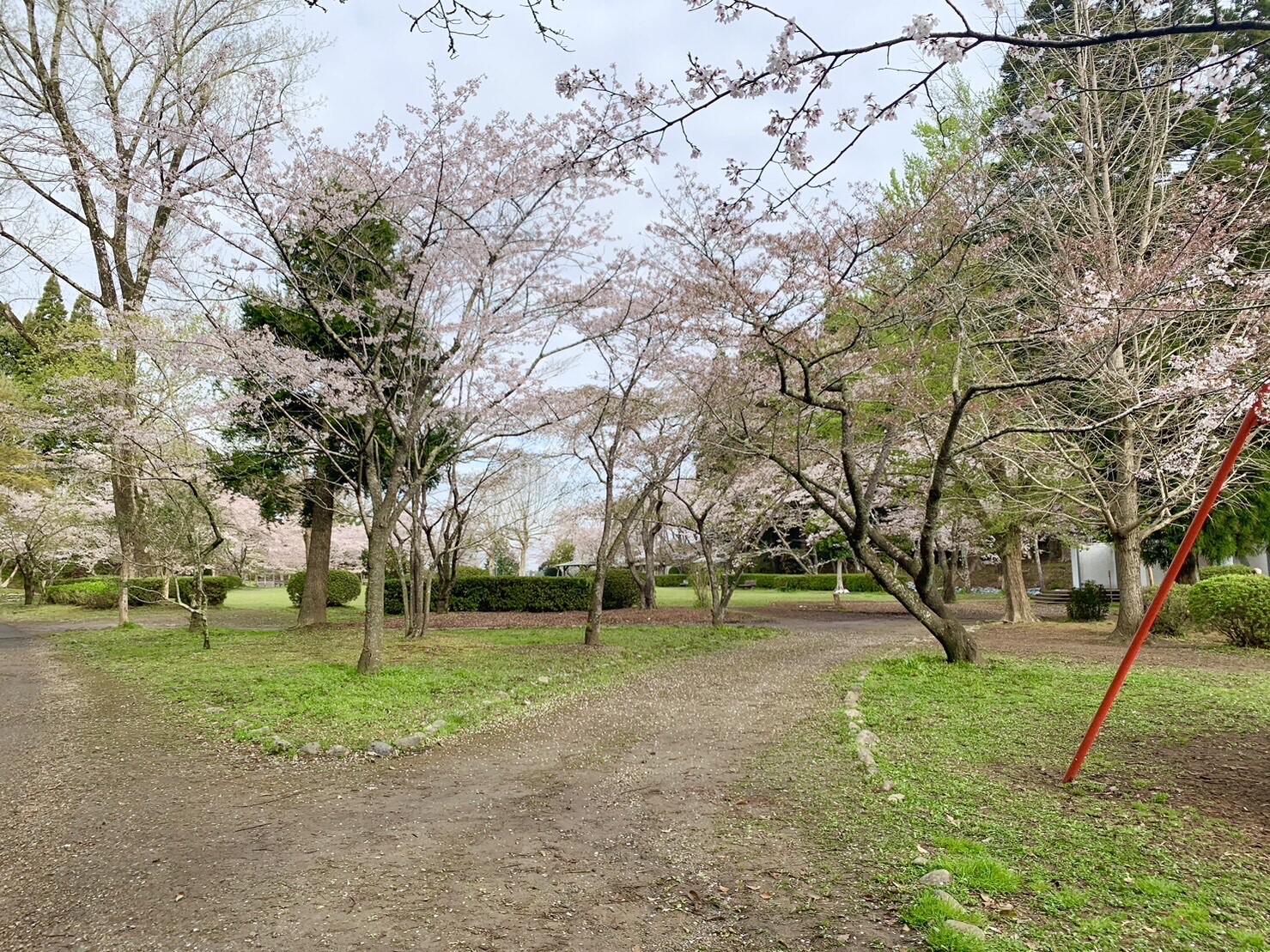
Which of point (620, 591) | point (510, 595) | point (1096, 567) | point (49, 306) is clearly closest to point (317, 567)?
point (510, 595)

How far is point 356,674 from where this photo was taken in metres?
8.31

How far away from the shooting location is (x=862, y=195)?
8648 millimetres

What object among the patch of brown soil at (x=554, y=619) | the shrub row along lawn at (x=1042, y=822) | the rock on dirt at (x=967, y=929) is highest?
the rock on dirt at (x=967, y=929)

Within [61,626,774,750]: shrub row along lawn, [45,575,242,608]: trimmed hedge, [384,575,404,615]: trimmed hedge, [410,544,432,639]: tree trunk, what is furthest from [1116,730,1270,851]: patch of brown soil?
[45,575,242,608]: trimmed hedge

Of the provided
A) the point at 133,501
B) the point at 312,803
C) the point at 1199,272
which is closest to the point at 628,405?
the point at 1199,272

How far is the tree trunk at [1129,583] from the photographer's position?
1191 centimetres

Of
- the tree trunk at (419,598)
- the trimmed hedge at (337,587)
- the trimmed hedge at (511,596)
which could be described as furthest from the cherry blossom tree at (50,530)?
the tree trunk at (419,598)

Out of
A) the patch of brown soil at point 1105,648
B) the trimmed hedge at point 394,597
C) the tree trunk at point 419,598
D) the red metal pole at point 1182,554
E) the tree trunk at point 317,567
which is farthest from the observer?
the trimmed hedge at point 394,597

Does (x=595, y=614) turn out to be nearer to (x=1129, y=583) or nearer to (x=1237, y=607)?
(x=1129, y=583)

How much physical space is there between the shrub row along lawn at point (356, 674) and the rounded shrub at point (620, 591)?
7479 mm

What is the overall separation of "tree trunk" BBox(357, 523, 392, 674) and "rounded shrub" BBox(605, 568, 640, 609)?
1359cm

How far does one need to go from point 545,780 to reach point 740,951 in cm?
239

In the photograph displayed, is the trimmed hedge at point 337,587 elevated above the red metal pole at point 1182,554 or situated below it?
below

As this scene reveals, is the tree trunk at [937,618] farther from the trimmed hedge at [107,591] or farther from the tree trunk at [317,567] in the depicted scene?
the trimmed hedge at [107,591]
